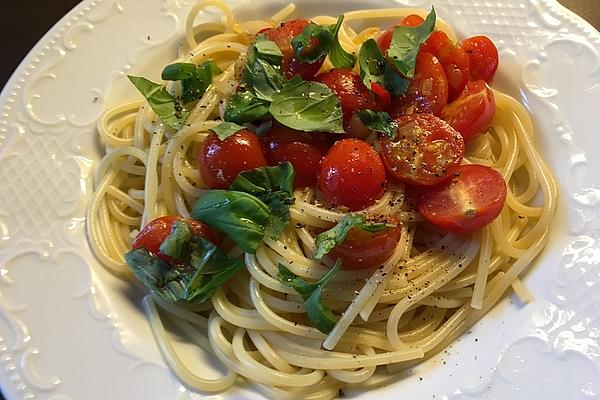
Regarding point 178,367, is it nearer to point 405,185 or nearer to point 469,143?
point 405,185

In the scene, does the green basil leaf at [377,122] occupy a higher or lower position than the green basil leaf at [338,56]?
lower

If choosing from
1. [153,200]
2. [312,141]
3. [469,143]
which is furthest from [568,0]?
[153,200]

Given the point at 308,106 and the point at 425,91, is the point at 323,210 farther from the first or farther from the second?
the point at 425,91

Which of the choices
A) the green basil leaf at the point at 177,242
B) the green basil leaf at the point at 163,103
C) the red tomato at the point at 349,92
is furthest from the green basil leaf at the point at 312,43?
the green basil leaf at the point at 177,242

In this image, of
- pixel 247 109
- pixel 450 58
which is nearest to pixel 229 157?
pixel 247 109

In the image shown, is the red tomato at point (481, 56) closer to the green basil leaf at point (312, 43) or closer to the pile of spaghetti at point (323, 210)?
the pile of spaghetti at point (323, 210)
